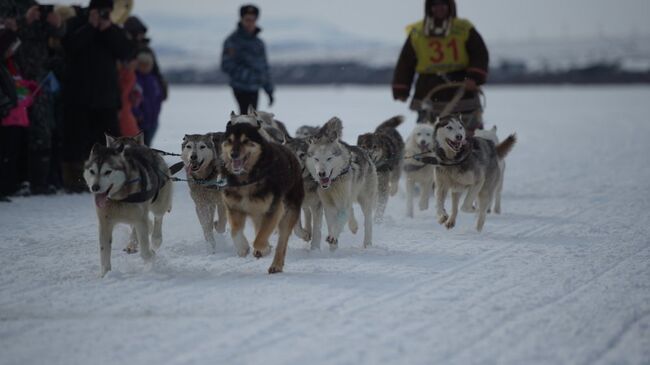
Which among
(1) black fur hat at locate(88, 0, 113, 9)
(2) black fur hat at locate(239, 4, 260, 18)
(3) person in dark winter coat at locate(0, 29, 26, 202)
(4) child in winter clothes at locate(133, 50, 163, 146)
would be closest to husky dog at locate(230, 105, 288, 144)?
(3) person in dark winter coat at locate(0, 29, 26, 202)

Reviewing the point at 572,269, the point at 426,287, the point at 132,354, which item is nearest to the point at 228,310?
the point at 132,354

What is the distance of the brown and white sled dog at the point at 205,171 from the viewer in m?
5.62

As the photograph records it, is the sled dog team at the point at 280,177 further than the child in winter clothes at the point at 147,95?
No

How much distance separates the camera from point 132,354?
3.34 meters

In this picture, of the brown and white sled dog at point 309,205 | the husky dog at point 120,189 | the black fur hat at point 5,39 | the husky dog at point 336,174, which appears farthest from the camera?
the black fur hat at point 5,39

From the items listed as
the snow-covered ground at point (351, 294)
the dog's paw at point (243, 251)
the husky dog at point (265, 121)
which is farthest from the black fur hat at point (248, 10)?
the dog's paw at point (243, 251)

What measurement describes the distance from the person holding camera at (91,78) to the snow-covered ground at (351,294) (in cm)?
83

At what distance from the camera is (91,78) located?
8125 mm

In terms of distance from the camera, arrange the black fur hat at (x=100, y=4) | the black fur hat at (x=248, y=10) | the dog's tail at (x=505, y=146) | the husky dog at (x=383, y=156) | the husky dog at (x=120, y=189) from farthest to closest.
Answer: the black fur hat at (x=248, y=10)
the black fur hat at (x=100, y=4)
the dog's tail at (x=505, y=146)
the husky dog at (x=383, y=156)
the husky dog at (x=120, y=189)

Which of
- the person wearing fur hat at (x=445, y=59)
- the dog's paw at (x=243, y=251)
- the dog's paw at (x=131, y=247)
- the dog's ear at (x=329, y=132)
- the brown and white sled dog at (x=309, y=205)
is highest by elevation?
the person wearing fur hat at (x=445, y=59)

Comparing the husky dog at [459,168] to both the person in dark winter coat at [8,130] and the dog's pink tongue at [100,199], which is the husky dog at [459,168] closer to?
the dog's pink tongue at [100,199]

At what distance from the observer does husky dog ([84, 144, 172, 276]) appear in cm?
470

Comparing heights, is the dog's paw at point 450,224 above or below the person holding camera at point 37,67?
below

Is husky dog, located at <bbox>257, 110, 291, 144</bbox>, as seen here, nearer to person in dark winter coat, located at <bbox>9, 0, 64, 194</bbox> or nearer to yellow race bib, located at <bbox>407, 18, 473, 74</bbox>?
yellow race bib, located at <bbox>407, 18, 473, 74</bbox>
